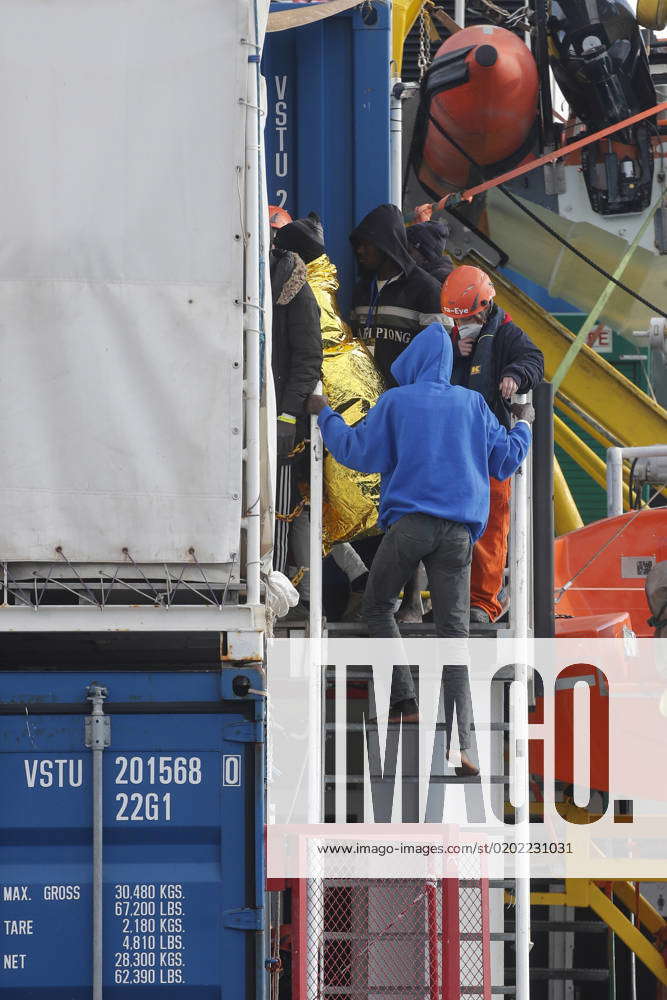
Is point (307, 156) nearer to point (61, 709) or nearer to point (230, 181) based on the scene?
point (230, 181)

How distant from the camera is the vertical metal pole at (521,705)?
6719 mm

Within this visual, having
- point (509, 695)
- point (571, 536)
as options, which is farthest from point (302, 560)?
point (571, 536)

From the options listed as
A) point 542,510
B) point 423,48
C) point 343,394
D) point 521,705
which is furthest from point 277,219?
point 423,48

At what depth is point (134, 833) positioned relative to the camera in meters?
5.25

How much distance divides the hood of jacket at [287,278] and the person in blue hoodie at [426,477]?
0.66 m

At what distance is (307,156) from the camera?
8.73 metres

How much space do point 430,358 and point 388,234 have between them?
126 centimetres

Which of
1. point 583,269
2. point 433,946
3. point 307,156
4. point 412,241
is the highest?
point 583,269

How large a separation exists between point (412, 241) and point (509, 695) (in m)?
2.68

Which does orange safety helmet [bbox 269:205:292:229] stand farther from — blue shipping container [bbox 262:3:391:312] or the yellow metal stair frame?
the yellow metal stair frame

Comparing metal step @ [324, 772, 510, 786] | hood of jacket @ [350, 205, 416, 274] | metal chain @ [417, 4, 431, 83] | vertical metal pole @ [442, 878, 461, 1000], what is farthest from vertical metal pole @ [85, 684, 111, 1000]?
metal chain @ [417, 4, 431, 83]

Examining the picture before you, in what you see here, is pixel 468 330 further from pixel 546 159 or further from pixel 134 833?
pixel 546 159

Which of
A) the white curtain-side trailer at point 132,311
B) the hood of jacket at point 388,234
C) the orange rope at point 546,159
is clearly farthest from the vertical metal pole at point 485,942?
the orange rope at point 546,159

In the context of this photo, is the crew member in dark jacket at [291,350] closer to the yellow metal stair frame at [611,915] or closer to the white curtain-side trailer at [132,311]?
the white curtain-side trailer at [132,311]
